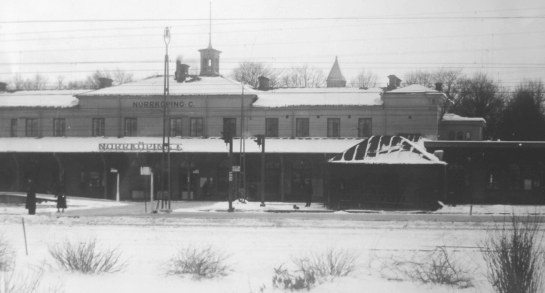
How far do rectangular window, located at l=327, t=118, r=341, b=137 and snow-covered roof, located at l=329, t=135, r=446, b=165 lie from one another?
7791 millimetres

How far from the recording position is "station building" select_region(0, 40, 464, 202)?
3766 cm

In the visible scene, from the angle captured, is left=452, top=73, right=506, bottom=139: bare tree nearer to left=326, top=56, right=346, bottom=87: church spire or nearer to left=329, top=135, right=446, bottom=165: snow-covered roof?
left=326, top=56, right=346, bottom=87: church spire

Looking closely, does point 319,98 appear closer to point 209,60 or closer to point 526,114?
point 209,60

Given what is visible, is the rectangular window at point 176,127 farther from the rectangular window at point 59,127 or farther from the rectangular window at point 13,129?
the rectangular window at point 13,129

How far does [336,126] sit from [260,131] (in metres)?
5.52

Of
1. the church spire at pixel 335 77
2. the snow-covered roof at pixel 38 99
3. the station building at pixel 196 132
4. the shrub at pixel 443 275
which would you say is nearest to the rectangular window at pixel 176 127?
the station building at pixel 196 132

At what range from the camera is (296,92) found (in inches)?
1614

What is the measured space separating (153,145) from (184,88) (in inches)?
240

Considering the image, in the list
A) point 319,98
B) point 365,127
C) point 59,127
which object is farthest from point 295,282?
point 59,127

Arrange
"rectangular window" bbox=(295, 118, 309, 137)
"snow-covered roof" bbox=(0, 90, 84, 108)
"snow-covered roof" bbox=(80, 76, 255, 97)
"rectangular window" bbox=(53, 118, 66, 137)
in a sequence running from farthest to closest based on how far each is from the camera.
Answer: "snow-covered roof" bbox=(0, 90, 84, 108) < "rectangular window" bbox=(53, 118, 66, 137) < "snow-covered roof" bbox=(80, 76, 255, 97) < "rectangular window" bbox=(295, 118, 309, 137)

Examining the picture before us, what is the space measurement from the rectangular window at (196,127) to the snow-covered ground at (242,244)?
15358 mm

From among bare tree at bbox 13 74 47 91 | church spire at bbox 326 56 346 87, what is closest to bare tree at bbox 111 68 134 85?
bare tree at bbox 13 74 47 91

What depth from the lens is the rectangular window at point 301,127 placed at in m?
39.8

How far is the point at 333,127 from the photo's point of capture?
39625 millimetres
